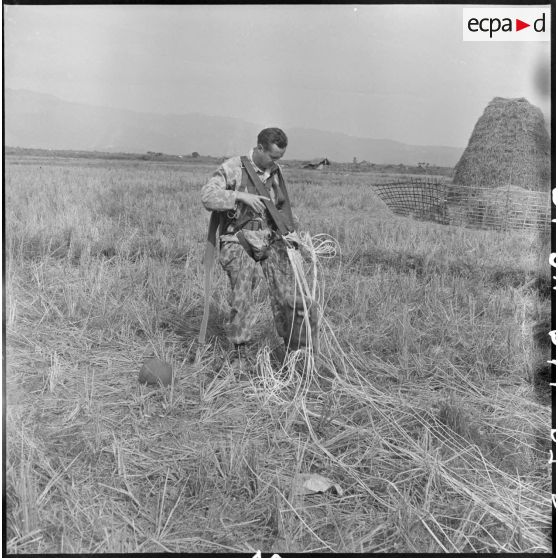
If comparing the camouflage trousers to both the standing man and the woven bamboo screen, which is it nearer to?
the standing man

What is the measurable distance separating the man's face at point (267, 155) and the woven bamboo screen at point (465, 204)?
4531 millimetres

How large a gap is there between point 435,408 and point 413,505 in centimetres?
80

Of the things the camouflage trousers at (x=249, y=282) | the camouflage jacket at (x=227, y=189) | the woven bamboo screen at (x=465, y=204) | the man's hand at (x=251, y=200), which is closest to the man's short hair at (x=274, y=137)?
the camouflage jacket at (x=227, y=189)

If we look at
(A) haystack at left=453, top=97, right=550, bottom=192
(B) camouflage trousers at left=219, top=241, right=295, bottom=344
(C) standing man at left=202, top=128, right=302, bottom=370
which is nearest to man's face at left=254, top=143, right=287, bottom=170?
(C) standing man at left=202, top=128, right=302, bottom=370

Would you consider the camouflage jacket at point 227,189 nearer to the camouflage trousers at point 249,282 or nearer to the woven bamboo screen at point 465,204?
the camouflage trousers at point 249,282

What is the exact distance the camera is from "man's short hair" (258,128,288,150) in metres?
3.55

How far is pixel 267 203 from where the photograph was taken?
3588 mm

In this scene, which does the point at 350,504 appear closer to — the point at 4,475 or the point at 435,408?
the point at 435,408

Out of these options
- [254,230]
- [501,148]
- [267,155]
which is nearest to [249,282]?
[254,230]

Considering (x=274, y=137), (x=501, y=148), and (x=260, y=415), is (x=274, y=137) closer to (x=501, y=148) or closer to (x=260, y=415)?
(x=260, y=415)

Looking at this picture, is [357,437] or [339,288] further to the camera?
[339,288]

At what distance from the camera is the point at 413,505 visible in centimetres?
280

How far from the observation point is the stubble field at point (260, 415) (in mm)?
2697

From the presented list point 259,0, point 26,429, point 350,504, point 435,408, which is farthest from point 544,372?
point 26,429
